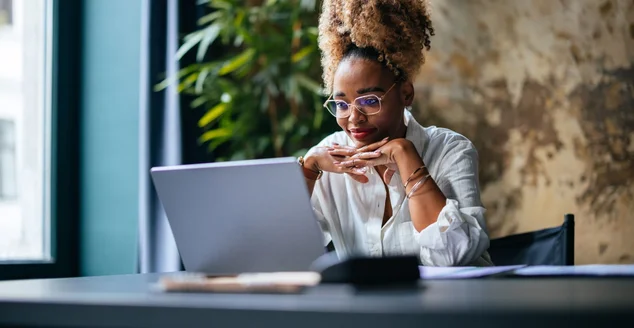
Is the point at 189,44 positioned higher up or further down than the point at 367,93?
higher up

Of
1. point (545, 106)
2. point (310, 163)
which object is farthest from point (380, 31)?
point (545, 106)

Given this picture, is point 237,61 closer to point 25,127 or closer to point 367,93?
point 25,127

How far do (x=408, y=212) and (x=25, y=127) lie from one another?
77.3 inches

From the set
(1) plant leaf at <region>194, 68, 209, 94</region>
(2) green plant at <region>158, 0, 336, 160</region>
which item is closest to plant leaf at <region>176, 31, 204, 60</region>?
(2) green plant at <region>158, 0, 336, 160</region>

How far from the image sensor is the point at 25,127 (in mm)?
3281

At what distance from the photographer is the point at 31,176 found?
3.29m

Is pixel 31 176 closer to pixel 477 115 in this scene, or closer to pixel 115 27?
pixel 115 27

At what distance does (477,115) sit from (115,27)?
1561 mm

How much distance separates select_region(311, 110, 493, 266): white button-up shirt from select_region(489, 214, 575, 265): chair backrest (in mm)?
84

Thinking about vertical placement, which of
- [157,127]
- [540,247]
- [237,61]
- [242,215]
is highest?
[237,61]

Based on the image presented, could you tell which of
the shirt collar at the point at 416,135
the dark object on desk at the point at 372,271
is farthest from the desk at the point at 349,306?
the shirt collar at the point at 416,135

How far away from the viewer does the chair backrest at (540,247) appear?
1.86 m

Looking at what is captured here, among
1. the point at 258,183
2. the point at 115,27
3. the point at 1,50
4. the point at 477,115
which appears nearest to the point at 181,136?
the point at 115,27

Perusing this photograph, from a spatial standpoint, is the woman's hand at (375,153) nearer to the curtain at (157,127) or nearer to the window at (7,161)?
the curtain at (157,127)
